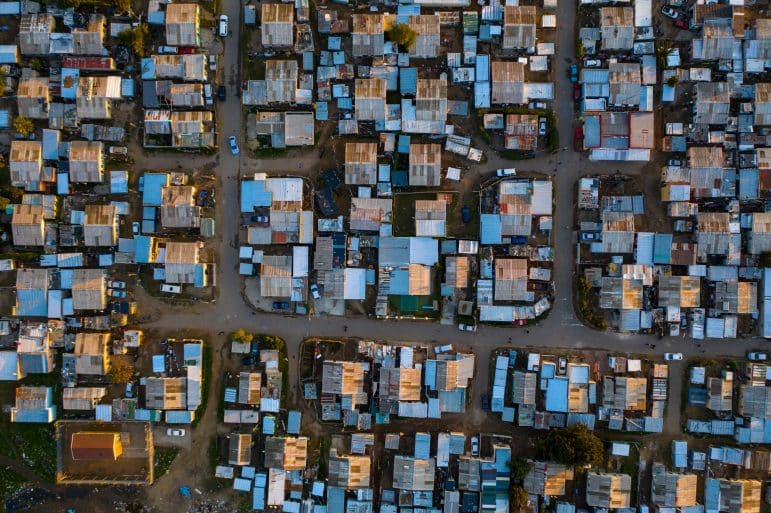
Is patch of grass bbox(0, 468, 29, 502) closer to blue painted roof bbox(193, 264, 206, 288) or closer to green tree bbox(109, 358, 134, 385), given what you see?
green tree bbox(109, 358, 134, 385)

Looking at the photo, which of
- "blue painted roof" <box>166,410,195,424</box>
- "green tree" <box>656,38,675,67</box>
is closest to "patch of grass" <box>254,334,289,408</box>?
"blue painted roof" <box>166,410,195,424</box>

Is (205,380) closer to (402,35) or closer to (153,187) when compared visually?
(153,187)

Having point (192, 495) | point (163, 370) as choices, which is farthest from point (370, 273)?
point (192, 495)

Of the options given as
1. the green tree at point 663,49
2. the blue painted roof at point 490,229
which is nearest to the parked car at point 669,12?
A: the green tree at point 663,49

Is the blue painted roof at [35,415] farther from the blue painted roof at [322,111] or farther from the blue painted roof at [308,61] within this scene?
the blue painted roof at [308,61]

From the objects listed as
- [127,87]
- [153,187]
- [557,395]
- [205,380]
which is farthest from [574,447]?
[127,87]

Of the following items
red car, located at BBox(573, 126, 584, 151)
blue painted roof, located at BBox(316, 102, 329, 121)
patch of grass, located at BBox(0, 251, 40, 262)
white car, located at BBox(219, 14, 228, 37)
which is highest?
white car, located at BBox(219, 14, 228, 37)
